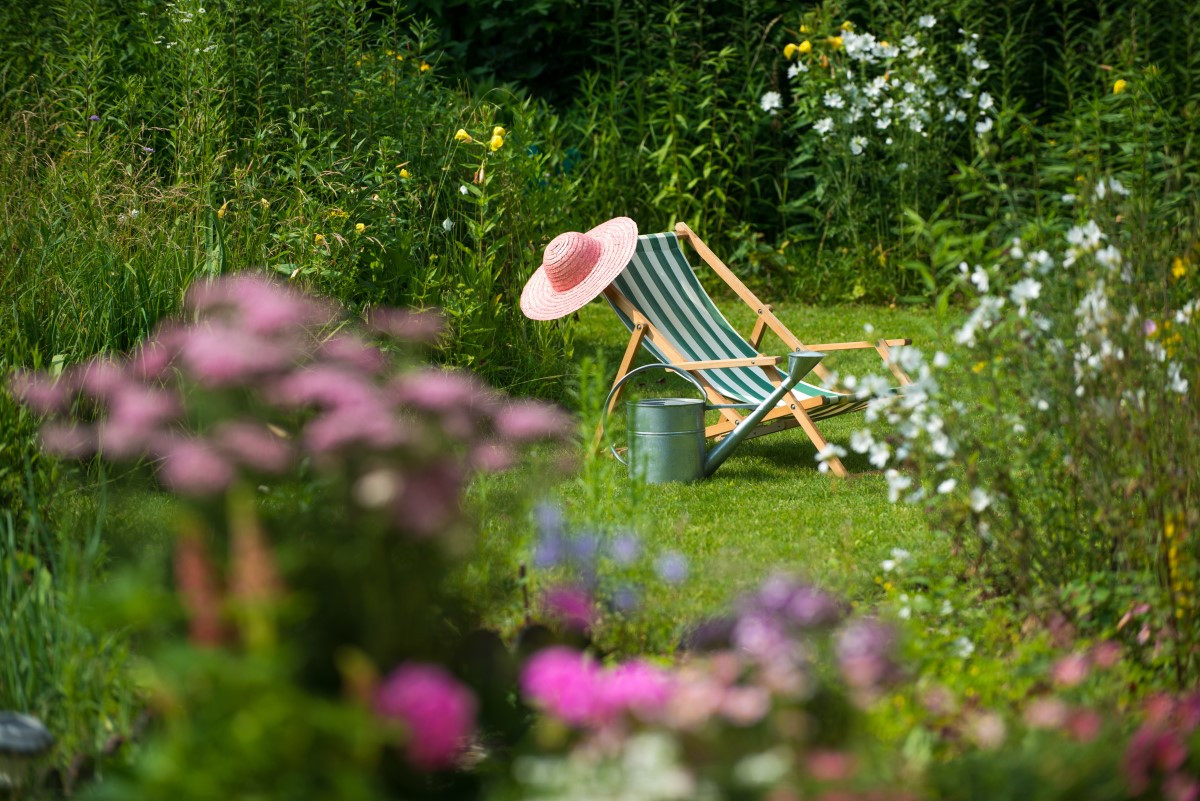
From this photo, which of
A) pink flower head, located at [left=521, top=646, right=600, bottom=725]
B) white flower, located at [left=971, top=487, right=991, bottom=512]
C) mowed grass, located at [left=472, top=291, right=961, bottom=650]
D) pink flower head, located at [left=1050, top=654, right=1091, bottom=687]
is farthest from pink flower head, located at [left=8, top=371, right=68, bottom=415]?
pink flower head, located at [left=1050, top=654, right=1091, bottom=687]

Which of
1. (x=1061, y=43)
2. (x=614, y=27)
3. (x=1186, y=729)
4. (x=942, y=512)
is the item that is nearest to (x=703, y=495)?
(x=942, y=512)

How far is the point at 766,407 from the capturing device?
185 inches

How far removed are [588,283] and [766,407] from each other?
3.23 ft

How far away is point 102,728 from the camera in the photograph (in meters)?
2.34

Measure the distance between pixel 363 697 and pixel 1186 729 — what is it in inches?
53.1

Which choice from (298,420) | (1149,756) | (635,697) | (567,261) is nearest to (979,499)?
(1149,756)

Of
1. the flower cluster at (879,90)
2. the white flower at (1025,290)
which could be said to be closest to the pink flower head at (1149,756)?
the white flower at (1025,290)

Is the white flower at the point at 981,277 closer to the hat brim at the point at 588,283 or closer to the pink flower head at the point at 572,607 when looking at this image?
the pink flower head at the point at 572,607

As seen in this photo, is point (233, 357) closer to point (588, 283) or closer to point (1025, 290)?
point (1025, 290)

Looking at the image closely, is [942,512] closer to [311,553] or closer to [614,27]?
[311,553]

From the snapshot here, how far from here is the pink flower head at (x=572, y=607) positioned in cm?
232

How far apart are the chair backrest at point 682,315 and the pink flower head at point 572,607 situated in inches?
106

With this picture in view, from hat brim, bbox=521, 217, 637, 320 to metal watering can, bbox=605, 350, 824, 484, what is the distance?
1.59 feet

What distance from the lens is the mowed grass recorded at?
2.92m
